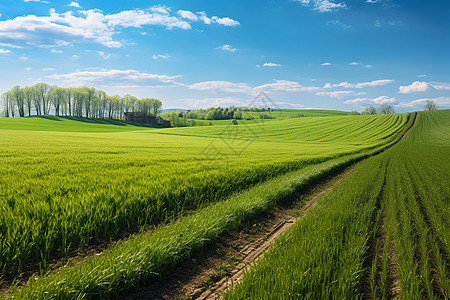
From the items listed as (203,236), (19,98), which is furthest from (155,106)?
(203,236)

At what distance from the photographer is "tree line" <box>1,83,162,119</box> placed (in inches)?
4016

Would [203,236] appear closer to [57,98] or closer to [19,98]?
[57,98]

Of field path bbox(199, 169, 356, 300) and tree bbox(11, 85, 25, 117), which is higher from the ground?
tree bbox(11, 85, 25, 117)

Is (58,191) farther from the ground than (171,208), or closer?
farther from the ground

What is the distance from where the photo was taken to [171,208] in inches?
277

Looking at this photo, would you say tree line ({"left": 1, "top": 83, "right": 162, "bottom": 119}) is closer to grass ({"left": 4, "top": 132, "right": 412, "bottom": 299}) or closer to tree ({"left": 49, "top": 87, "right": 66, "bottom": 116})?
tree ({"left": 49, "top": 87, "right": 66, "bottom": 116})

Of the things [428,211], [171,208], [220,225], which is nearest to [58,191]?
[171,208]

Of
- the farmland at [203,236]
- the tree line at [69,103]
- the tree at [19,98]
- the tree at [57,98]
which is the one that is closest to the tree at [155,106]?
the tree line at [69,103]

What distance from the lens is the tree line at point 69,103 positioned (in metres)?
102

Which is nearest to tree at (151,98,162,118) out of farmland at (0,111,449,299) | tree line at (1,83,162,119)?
tree line at (1,83,162,119)

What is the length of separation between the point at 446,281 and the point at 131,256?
5281mm

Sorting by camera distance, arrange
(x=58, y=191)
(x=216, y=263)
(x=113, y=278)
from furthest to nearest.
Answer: (x=58, y=191) < (x=216, y=263) < (x=113, y=278)

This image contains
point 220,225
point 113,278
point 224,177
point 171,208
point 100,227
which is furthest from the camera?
point 224,177

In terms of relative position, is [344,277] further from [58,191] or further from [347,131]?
[347,131]
